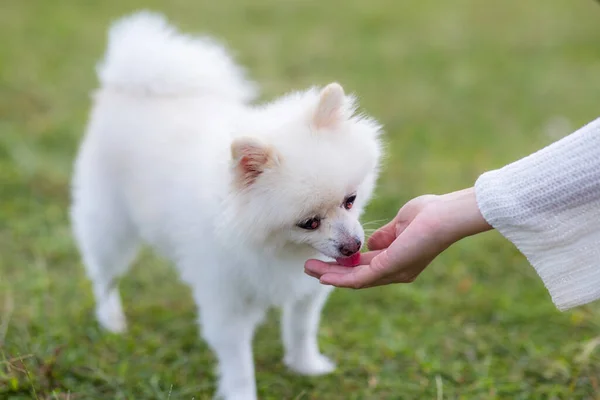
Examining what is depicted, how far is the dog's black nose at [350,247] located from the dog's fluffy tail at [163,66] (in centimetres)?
128

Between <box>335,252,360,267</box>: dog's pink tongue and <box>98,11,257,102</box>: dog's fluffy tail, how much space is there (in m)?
1.25

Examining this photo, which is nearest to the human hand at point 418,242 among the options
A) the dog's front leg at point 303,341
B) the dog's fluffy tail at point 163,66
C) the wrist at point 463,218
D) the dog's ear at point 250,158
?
the wrist at point 463,218

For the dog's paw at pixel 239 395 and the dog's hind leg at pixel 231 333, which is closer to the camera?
the dog's hind leg at pixel 231 333

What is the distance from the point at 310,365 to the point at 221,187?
114 centimetres

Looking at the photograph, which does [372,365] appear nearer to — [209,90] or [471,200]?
[471,200]

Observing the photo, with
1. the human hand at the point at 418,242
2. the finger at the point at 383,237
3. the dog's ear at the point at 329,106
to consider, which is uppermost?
the dog's ear at the point at 329,106

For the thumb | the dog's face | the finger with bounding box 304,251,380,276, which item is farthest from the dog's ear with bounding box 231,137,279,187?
the thumb

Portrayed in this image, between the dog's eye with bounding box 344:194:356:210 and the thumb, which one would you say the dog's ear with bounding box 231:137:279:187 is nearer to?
the dog's eye with bounding box 344:194:356:210

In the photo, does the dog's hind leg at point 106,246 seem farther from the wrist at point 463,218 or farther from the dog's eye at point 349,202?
the wrist at point 463,218

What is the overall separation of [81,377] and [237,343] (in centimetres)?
74

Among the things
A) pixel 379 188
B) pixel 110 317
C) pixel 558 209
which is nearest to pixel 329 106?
pixel 558 209

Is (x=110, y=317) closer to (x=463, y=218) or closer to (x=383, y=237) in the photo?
(x=383, y=237)

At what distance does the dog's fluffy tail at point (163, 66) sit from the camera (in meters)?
3.05

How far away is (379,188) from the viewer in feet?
15.4
